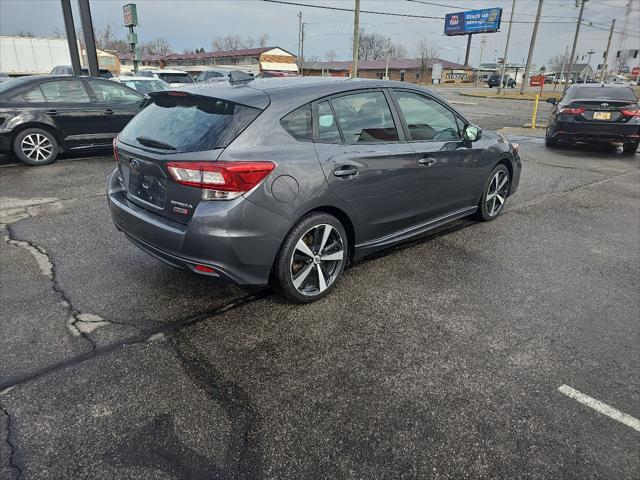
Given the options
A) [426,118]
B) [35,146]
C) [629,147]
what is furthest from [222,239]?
[629,147]

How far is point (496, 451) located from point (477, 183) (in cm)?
336

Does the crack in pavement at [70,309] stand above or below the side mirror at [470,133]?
below

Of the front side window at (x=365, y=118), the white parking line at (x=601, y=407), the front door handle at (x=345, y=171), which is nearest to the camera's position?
the white parking line at (x=601, y=407)

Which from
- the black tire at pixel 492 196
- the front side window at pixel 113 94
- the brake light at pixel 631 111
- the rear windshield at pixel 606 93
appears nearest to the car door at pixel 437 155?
the black tire at pixel 492 196

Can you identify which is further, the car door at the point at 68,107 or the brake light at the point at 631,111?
the brake light at the point at 631,111

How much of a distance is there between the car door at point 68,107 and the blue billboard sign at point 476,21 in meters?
65.3

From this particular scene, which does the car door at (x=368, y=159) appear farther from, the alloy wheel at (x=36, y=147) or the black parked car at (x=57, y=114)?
the alloy wheel at (x=36, y=147)

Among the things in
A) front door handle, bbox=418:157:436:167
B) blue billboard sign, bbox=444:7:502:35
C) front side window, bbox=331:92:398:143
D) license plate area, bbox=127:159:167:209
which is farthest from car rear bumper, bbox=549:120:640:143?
blue billboard sign, bbox=444:7:502:35

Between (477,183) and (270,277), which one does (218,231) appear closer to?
(270,277)

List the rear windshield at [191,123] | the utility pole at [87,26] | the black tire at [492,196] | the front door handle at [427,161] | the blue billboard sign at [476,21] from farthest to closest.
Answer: the blue billboard sign at [476,21] → the utility pole at [87,26] → the black tire at [492,196] → the front door handle at [427,161] → the rear windshield at [191,123]

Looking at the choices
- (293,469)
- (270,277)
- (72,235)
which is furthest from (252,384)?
(72,235)

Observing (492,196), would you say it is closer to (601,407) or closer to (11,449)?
(601,407)

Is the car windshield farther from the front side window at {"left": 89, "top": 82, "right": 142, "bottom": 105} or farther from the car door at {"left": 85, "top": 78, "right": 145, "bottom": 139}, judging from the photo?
the car door at {"left": 85, "top": 78, "right": 145, "bottom": 139}

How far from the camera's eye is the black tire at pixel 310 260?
3277 millimetres
